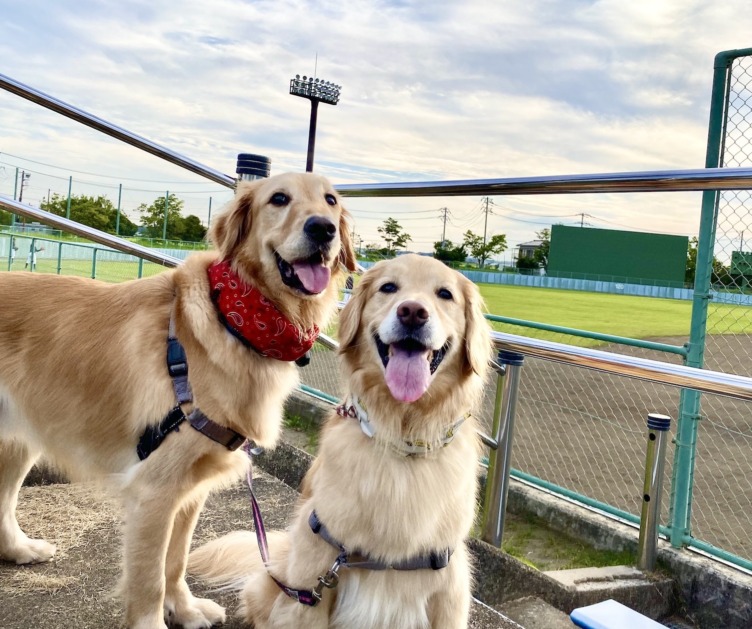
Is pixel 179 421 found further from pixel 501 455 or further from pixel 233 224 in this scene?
pixel 501 455

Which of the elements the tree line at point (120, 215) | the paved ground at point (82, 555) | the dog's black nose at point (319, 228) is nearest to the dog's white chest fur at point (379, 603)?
the paved ground at point (82, 555)

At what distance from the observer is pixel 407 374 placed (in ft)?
5.21

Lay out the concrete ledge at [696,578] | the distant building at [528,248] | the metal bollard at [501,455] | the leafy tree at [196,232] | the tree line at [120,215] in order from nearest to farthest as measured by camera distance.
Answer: the leafy tree at [196,232]
the metal bollard at [501,455]
the concrete ledge at [696,578]
the tree line at [120,215]
the distant building at [528,248]

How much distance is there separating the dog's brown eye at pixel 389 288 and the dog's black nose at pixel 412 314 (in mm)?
179

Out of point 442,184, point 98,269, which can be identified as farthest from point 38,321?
point 98,269

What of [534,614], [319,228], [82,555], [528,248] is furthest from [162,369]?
[528,248]

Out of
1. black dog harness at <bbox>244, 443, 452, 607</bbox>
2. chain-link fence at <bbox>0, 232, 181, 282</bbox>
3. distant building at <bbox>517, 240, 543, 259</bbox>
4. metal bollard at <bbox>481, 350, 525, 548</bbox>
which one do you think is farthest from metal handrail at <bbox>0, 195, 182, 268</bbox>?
distant building at <bbox>517, 240, 543, 259</bbox>

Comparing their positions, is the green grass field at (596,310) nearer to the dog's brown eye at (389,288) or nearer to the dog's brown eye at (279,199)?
the dog's brown eye at (279,199)

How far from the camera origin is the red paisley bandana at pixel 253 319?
182 centimetres

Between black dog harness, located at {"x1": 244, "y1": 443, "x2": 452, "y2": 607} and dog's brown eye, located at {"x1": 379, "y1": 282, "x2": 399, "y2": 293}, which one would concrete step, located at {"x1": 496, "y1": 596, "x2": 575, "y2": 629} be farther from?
dog's brown eye, located at {"x1": 379, "y1": 282, "x2": 399, "y2": 293}

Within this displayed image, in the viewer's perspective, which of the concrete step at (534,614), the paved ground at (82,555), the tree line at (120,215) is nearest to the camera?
the paved ground at (82,555)

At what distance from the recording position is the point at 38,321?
190cm

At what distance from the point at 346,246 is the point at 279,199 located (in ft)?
0.98

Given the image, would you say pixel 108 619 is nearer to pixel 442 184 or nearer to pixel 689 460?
pixel 442 184
